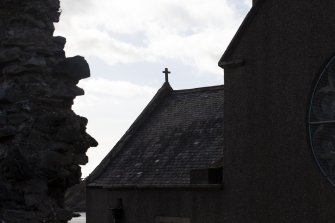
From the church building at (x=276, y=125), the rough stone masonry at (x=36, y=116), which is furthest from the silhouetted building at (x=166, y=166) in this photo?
the rough stone masonry at (x=36, y=116)

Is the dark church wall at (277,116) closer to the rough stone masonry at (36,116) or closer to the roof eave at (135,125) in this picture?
the rough stone masonry at (36,116)

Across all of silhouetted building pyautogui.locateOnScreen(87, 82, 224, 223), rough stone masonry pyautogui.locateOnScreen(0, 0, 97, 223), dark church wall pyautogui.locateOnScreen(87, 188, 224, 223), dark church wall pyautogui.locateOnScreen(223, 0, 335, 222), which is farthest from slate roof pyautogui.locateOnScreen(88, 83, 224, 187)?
rough stone masonry pyautogui.locateOnScreen(0, 0, 97, 223)

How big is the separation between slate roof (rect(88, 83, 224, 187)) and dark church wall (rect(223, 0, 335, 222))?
454cm

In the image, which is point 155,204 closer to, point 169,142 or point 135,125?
point 169,142

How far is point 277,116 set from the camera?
12.8 metres

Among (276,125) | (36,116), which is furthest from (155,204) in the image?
(36,116)

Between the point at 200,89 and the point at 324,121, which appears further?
the point at 200,89

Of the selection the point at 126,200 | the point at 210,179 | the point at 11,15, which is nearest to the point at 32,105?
the point at 11,15

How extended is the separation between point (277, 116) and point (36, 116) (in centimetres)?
734

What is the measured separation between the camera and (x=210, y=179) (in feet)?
50.3

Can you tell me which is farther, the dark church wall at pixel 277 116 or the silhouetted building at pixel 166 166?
the silhouetted building at pixel 166 166

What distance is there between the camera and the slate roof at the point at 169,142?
62.6 feet

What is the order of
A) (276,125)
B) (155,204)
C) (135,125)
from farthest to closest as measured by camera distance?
1. (135,125)
2. (155,204)
3. (276,125)

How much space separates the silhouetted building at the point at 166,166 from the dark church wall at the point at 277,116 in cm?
133
